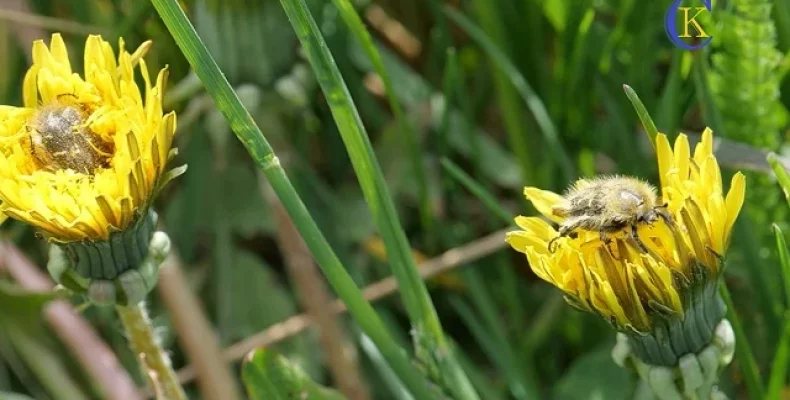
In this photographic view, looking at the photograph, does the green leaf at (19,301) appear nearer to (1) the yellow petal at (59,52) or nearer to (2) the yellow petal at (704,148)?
(1) the yellow petal at (59,52)

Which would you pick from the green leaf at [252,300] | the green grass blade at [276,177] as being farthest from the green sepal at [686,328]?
the green leaf at [252,300]

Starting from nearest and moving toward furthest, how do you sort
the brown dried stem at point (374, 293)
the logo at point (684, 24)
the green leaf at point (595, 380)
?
the logo at point (684, 24) → the green leaf at point (595, 380) → the brown dried stem at point (374, 293)

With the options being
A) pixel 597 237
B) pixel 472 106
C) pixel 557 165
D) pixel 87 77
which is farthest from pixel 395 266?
pixel 472 106

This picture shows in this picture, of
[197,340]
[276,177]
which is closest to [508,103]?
[197,340]

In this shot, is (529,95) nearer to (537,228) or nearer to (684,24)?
(684,24)

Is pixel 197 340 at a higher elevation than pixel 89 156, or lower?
lower

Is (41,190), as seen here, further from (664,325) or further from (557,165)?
(557,165)

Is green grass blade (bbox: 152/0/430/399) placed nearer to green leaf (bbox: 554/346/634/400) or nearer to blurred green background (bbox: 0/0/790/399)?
blurred green background (bbox: 0/0/790/399)
